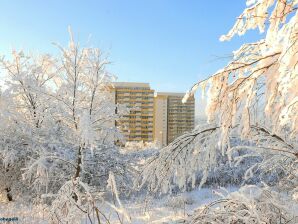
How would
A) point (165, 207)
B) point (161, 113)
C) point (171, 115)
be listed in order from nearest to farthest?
point (165, 207) < point (161, 113) < point (171, 115)

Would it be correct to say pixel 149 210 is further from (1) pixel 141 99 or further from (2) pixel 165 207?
(1) pixel 141 99

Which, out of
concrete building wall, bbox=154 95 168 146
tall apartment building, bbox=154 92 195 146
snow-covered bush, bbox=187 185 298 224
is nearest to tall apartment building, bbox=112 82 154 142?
concrete building wall, bbox=154 95 168 146

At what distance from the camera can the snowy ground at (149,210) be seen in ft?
21.7

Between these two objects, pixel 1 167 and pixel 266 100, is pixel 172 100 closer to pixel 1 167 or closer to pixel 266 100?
pixel 1 167

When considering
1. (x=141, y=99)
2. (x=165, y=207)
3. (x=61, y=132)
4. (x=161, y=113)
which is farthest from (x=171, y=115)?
(x=165, y=207)

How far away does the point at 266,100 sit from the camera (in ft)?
7.85

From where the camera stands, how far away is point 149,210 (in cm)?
811

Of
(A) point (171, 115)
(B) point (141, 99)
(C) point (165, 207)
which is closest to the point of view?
(C) point (165, 207)

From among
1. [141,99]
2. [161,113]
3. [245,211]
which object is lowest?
[245,211]

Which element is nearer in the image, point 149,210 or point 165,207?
point 149,210

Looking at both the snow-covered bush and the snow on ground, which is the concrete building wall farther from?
the snow-covered bush

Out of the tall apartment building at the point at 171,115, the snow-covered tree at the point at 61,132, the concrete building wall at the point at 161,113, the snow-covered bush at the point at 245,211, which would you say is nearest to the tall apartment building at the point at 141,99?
the concrete building wall at the point at 161,113

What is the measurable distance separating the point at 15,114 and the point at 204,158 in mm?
9041

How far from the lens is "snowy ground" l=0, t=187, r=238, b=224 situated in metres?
6.60
